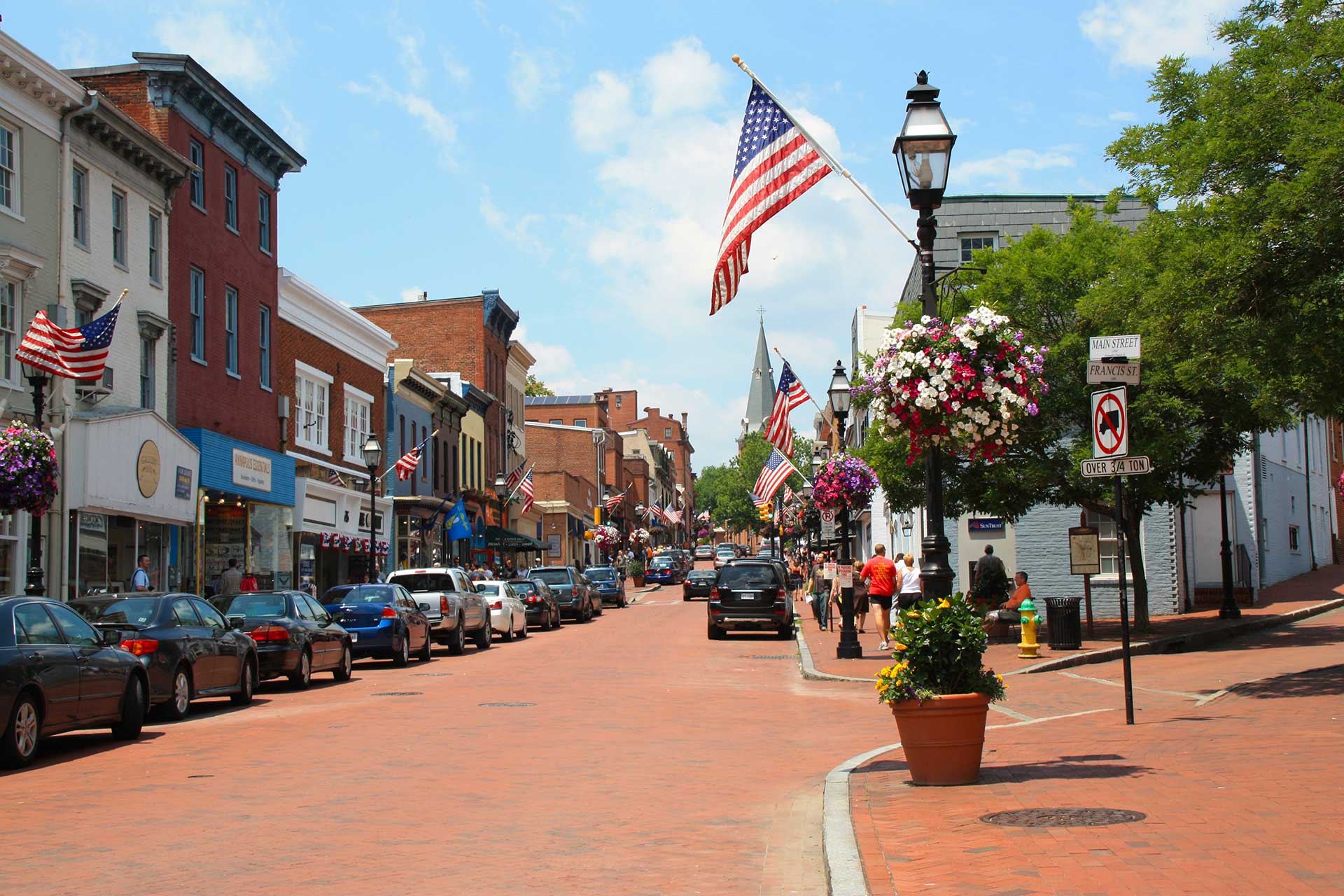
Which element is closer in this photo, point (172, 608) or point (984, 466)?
A: point (172, 608)

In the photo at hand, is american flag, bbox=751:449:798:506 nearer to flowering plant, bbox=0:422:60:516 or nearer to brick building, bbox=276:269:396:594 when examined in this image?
brick building, bbox=276:269:396:594

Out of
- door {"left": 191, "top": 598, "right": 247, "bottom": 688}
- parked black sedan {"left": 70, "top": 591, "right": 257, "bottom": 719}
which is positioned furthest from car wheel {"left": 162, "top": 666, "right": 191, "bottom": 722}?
door {"left": 191, "top": 598, "right": 247, "bottom": 688}

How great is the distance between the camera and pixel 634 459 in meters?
128

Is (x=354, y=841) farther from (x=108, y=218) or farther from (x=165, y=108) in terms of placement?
(x=165, y=108)

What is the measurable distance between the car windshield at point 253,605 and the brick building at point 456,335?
126ft

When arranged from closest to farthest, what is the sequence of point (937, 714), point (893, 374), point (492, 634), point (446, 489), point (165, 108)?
1. point (937, 714)
2. point (893, 374)
3. point (165, 108)
4. point (492, 634)
5. point (446, 489)

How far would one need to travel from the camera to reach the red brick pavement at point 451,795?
7504mm

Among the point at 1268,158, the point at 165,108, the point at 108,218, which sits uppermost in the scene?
the point at 165,108

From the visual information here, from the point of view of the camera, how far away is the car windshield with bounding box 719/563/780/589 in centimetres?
3114

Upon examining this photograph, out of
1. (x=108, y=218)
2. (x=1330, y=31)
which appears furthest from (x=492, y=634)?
(x=1330, y=31)

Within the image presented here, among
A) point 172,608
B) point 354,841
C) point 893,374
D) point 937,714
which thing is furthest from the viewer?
point 172,608

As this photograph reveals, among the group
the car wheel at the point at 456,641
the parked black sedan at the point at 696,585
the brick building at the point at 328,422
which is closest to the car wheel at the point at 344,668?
the car wheel at the point at 456,641

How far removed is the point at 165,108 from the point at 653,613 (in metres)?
23.8

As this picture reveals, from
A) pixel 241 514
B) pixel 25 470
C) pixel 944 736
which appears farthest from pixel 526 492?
pixel 944 736
